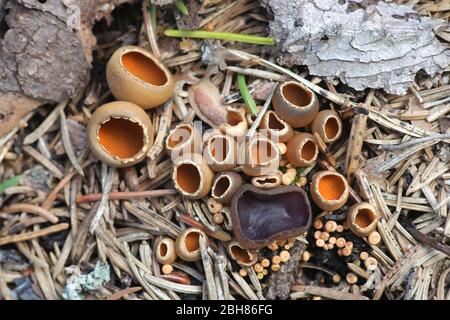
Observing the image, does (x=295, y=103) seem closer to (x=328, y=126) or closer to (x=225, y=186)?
(x=328, y=126)

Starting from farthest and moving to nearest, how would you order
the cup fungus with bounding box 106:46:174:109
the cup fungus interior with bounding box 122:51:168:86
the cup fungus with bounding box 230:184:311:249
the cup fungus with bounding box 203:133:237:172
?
1. the cup fungus interior with bounding box 122:51:168:86
2. the cup fungus with bounding box 106:46:174:109
3. the cup fungus with bounding box 203:133:237:172
4. the cup fungus with bounding box 230:184:311:249

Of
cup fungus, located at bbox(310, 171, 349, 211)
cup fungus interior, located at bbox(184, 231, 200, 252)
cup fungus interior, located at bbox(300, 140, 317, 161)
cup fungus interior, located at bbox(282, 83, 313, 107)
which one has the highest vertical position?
cup fungus interior, located at bbox(282, 83, 313, 107)

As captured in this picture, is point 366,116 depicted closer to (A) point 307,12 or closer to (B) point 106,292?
(A) point 307,12

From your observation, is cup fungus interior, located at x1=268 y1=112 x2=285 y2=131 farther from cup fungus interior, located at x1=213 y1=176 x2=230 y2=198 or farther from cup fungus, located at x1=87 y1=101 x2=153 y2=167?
cup fungus, located at x1=87 y1=101 x2=153 y2=167

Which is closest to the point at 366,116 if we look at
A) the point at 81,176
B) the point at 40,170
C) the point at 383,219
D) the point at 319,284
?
the point at 383,219

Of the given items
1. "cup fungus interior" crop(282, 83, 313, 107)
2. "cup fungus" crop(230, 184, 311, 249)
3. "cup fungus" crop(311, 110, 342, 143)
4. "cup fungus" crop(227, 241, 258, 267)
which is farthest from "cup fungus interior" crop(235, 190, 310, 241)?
"cup fungus interior" crop(282, 83, 313, 107)
